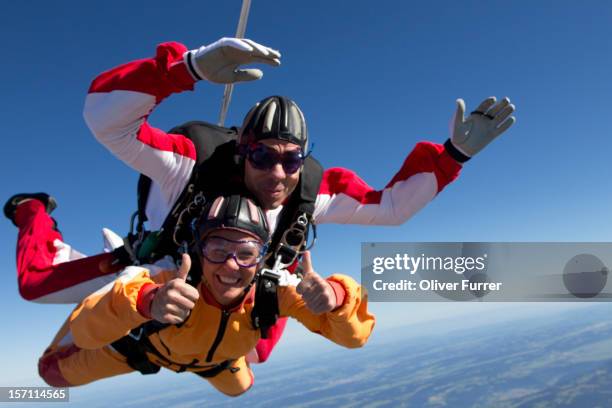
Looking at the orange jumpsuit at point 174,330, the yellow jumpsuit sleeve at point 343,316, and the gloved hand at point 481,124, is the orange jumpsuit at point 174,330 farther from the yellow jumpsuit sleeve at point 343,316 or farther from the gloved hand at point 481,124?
the gloved hand at point 481,124

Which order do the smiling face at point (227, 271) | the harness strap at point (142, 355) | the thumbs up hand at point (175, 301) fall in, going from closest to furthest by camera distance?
1. the thumbs up hand at point (175, 301)
2. the smiling face at point (227, 271)
3. the harness strap at point (142, 355)

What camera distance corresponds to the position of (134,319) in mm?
1569

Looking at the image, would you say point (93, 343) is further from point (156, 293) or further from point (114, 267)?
point (114, 267)

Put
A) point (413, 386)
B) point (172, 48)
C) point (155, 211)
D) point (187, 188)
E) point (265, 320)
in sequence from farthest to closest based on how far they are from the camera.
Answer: point (413, 386), point (155, 211), point (187, 188), point (265, 320), point (172, 48)

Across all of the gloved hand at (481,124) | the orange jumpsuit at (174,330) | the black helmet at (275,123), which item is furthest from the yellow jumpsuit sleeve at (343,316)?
the gloved hand at (481,124)

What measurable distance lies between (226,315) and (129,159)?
90cm

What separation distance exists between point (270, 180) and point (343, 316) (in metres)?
0.82

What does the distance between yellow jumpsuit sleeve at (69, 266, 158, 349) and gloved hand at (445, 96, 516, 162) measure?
6.26 ft

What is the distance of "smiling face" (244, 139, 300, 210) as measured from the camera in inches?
84.6

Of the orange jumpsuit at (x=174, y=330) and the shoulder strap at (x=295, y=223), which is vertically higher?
the shoulder strap at (x=295, y=223)

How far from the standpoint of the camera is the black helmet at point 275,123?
2.20 meters

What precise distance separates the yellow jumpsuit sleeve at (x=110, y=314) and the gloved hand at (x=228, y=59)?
2.92 ft

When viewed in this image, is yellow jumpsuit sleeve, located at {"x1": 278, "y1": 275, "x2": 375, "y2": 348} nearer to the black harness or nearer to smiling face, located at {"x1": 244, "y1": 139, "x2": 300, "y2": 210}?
the black harness

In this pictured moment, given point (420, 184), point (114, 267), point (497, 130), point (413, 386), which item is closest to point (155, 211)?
point (114, 267)
